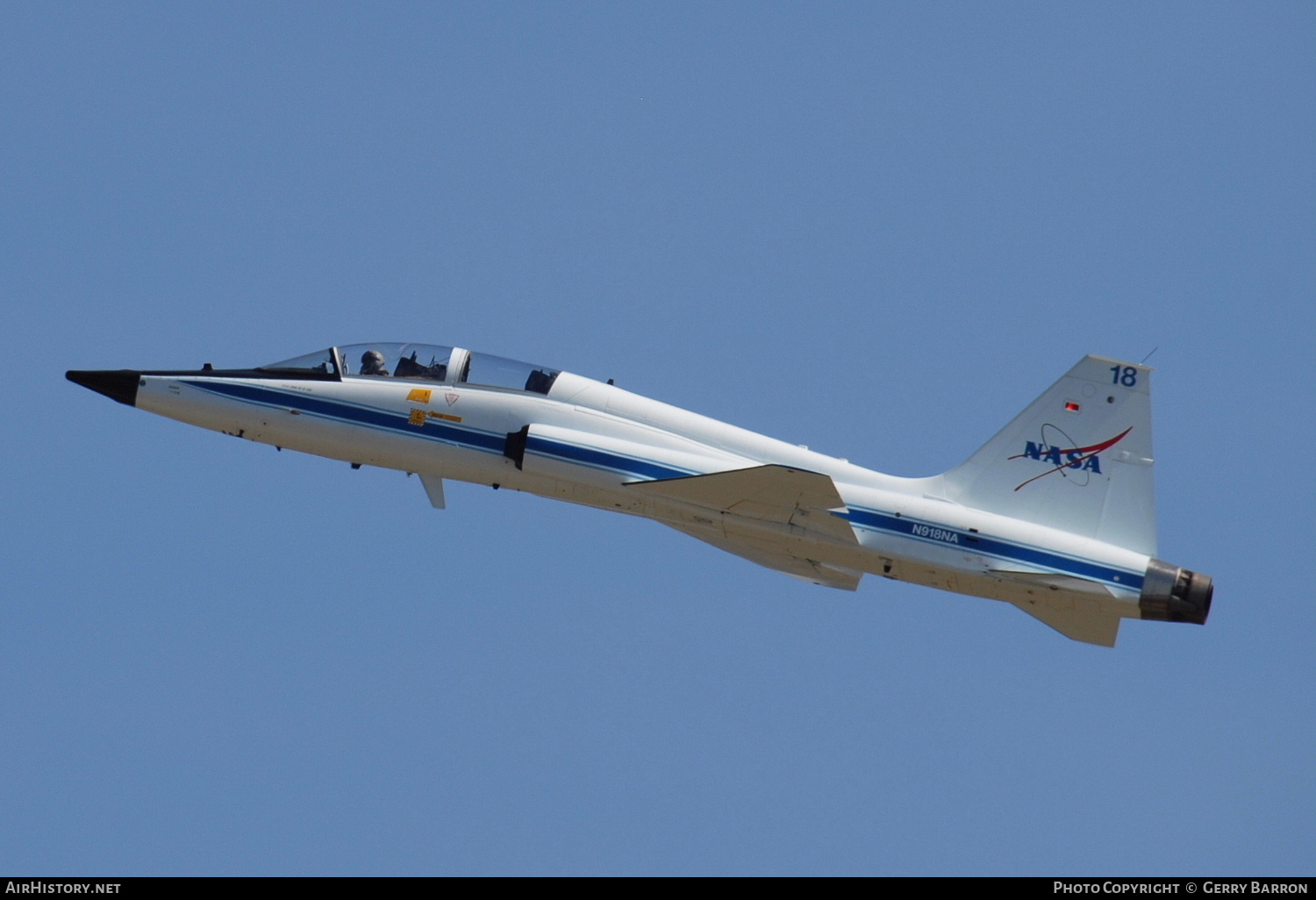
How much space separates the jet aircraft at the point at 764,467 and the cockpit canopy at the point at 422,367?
0.09ft

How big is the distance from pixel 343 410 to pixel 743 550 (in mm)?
6252

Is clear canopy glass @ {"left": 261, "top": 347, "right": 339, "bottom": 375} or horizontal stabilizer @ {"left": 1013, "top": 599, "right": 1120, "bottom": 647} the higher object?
clear canopy glass @ {"left": 261, "top": 347, "right": 339, "bottom": 375}

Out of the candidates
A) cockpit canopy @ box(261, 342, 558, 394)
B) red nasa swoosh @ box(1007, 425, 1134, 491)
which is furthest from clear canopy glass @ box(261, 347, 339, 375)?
red nasa swoosh @ box(1007, 425, 1134, 491)

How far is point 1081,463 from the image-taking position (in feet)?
78.8

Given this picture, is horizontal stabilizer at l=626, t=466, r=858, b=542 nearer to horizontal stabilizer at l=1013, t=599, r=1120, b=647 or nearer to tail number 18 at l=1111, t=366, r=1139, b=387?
horizontal stabilizer at l=1013, t=599, r=1120, b=647

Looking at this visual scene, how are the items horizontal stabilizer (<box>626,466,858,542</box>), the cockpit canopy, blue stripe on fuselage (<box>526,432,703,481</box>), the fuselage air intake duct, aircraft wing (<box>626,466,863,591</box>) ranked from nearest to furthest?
horizontal stabilizer (<box>626,466,858,542</box>), aircraft wing (<box>626,466,863,591</box>), the fuselage air intake duct, blue stripe on fuselage (<box>526,432,703,481</box>), the cockpit canopy

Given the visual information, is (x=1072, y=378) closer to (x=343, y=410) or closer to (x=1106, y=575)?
(x=1106, y=575)

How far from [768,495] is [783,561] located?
2340mm

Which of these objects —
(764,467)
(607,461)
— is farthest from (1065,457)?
(607,461)

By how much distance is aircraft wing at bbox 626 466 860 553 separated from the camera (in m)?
22.5

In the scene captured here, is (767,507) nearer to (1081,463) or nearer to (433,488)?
(1081,463)

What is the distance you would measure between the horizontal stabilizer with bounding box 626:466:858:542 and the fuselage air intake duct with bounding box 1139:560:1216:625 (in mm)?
4090

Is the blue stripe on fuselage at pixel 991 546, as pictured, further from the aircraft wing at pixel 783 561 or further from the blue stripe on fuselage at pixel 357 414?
the blue stripe on fuselage at pixel 357 414

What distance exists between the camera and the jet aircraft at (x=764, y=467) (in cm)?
2333
